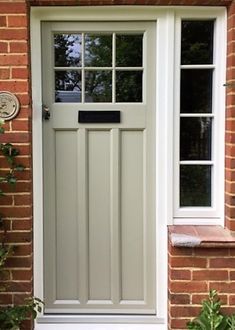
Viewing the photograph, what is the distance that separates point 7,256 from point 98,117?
3.28 ft

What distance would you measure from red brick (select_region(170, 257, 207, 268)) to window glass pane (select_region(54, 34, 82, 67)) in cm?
135

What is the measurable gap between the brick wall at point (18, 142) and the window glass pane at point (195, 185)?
95 centimetres

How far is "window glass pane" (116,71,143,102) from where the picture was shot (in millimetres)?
2889

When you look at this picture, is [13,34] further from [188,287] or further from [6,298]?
[188,287]

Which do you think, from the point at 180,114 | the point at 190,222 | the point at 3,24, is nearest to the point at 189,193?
the point at 190,222

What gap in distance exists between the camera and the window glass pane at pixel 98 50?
9.39ft

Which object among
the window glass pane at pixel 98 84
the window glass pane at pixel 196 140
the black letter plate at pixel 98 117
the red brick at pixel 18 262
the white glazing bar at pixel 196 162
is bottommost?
the red brick at pixel 18 262

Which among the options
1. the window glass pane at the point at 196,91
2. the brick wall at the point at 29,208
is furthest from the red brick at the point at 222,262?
the window glass pane at the point at 196,91

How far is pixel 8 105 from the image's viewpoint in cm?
267

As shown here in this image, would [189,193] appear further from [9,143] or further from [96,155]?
[9,143]

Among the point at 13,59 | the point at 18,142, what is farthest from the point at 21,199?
the point at 13,59

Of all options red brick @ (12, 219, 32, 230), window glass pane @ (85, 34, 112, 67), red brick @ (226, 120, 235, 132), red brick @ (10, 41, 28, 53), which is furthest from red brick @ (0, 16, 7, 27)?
red brick @ (226, 120, 235, 132)

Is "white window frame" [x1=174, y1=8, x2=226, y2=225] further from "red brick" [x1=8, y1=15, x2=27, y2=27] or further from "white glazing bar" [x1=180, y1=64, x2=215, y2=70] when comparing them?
"red brick" [x1=8, y1=15, x2=27, y2=27]

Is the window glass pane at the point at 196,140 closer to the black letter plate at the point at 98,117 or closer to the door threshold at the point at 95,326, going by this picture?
the black letter plate at the point at 98,117
